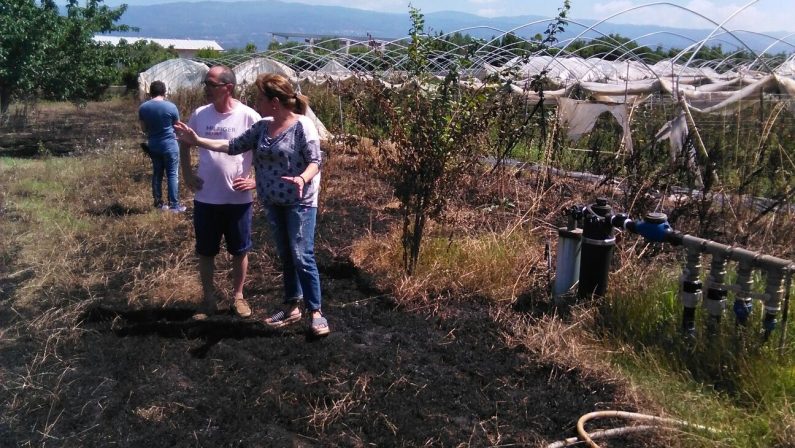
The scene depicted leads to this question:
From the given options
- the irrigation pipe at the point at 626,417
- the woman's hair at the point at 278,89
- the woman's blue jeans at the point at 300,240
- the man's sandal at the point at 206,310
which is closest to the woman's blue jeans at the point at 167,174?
the man's sandal at the point at 206,310

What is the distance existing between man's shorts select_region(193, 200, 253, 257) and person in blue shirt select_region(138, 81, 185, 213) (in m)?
3.97

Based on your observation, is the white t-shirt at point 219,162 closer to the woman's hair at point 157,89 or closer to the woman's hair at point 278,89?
the woman's hair at point 278,89

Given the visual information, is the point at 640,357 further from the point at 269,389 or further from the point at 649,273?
the point at 269,389

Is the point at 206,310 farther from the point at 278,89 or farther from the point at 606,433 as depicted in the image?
the point at 606,433

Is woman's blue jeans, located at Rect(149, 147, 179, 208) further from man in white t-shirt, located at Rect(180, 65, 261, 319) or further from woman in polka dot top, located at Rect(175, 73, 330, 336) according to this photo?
woman in polka dot top, located at Rect(175, 73, 330, 336)

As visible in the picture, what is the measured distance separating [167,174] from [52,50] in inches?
373

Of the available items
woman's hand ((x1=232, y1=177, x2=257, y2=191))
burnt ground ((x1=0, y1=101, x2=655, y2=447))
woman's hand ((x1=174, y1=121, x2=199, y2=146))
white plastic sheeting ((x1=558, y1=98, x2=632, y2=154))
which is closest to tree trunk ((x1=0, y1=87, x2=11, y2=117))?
white plastic sheeting ((x1=558, y1=98, x2=632, y2=154))

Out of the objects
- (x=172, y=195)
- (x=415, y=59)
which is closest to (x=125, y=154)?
(x=172, y=195)

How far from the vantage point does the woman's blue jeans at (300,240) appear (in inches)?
177

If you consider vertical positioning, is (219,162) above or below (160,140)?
above

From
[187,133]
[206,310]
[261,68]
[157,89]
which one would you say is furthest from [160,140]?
[261,68]

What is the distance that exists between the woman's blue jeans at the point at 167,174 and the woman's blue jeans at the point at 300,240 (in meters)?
4.26

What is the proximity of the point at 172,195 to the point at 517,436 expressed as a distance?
6.09 metres

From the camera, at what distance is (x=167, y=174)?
8.63 meters
